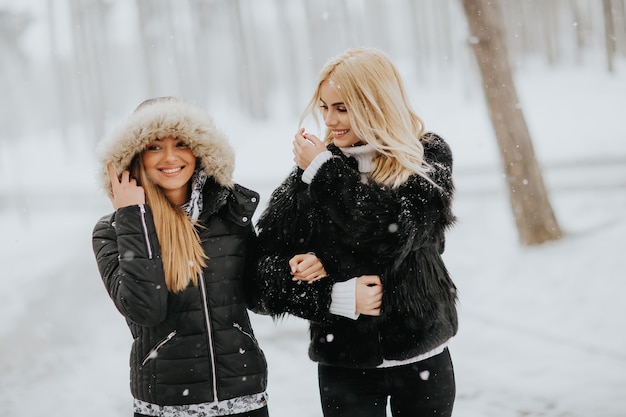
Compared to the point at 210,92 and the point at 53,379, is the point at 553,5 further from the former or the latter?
the point at 53,379

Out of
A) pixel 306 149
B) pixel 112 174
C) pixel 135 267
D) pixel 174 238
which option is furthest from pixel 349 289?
pixel 112 174

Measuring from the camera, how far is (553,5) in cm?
3422

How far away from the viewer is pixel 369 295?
8.00 ft

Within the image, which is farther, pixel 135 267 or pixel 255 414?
pixel 255 414

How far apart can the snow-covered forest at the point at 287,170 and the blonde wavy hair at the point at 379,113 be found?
0.65 meters

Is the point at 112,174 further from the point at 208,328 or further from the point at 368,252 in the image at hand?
the point at 368,252

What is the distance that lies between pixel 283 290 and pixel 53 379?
4.14 m

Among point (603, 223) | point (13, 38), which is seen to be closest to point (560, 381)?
point (603, 223)

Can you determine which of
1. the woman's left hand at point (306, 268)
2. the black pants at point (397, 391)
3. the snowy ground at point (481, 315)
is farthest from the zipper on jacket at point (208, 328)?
the snowy ground at point (481, 315)

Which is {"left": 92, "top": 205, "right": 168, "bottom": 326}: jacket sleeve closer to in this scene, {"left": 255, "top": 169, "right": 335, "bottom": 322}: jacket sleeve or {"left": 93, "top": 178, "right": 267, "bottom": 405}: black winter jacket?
{"left": 93, "top": 178, "right": 267, "bottom": 405}: black winter jacket

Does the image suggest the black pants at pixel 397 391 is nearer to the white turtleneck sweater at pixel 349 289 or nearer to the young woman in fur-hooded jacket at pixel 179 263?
the white turtleneck sweater at pixel 349 289

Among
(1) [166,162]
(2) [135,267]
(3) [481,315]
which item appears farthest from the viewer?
(3) [481,315]

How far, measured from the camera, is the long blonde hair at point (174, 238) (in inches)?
94.0

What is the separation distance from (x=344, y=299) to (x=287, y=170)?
14.4m
